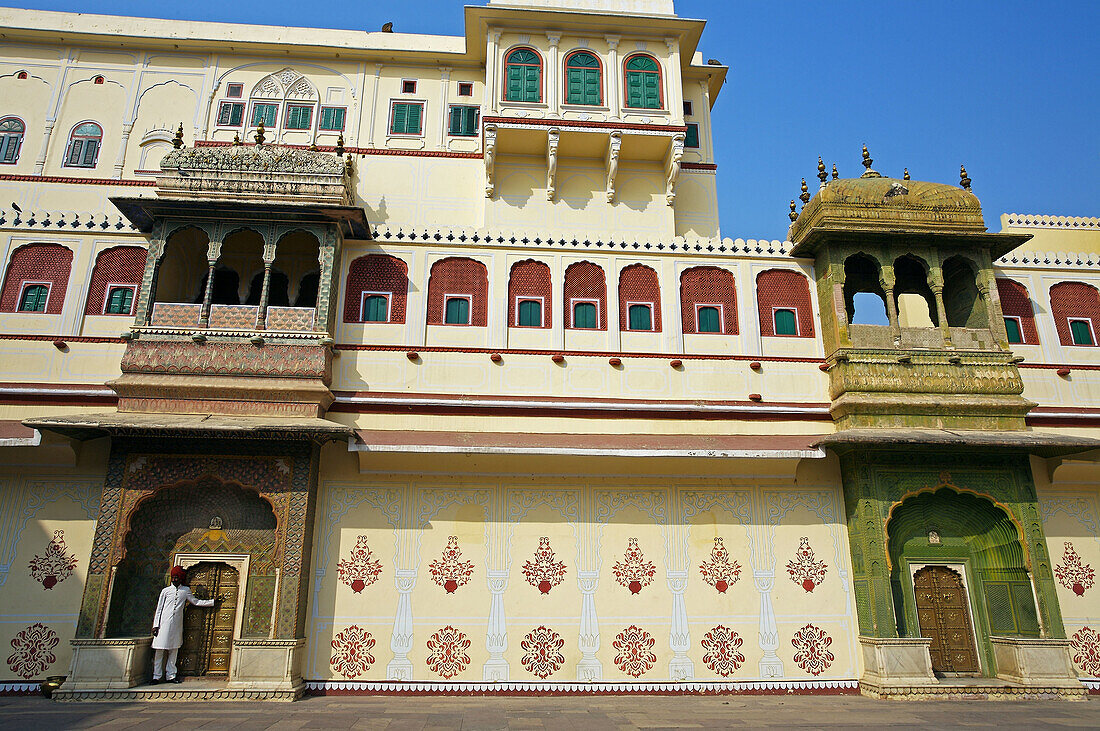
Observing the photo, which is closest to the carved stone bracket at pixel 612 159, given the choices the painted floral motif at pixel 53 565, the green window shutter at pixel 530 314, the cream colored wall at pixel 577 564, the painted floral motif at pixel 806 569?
the green window shutter at pixel 530 314

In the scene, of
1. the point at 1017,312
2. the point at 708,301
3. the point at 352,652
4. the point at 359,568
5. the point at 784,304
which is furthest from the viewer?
the point at 1017,312

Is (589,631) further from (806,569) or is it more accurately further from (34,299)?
(34,299)

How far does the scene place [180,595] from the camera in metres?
10.0

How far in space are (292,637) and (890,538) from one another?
9190 millimetres

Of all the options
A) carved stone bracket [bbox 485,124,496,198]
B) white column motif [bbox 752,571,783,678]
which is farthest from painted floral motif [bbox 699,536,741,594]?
carved stone bracket [bbox 485,124,496,198]

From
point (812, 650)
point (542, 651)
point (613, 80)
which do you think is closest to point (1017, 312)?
point (812, 650)

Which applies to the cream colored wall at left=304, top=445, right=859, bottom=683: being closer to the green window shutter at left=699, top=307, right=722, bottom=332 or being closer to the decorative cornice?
the green window shutter at left=699, top=307, right=722, bottom=332

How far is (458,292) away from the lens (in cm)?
1213

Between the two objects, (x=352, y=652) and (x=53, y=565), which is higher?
(x=53, y=565)

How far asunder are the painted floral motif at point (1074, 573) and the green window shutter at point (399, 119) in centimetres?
1536

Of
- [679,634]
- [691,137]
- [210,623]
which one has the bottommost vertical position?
[679,634]

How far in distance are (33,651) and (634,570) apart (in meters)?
8.80

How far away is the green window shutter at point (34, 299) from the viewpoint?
11.7m

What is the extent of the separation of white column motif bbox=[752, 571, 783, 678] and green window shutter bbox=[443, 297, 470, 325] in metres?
6.27
